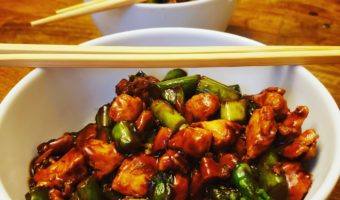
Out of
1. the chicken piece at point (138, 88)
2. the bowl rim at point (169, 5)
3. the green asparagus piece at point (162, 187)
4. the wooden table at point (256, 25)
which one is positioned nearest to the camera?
the green asparagus piece at point (162, 187)

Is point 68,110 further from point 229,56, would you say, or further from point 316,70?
point 316,70

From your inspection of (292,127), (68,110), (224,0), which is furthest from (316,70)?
(68,110)

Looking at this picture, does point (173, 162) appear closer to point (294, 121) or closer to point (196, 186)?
point (196, 186)

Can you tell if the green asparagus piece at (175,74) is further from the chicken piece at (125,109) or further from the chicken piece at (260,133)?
the chicken piece at (260,133)

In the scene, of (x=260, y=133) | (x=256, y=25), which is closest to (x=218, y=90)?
(x=260, y=133)

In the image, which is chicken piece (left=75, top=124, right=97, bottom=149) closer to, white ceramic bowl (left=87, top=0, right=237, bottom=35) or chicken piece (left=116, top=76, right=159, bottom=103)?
chicken piece (left=116, top=76, right=159, bottom=103)

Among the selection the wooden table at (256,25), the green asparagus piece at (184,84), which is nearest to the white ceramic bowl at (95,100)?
the green asparagus piece at (184,84)
